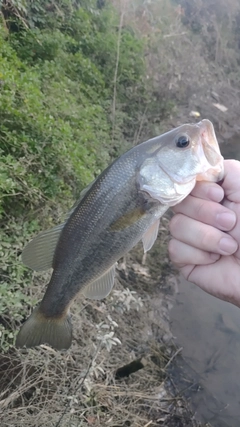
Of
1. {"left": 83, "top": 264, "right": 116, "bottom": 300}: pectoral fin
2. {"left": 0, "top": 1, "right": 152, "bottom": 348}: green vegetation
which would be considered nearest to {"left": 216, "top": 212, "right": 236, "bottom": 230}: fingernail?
{"left": 83, "top": 264, "right": 116, "bottom": 300}: pectoral fin

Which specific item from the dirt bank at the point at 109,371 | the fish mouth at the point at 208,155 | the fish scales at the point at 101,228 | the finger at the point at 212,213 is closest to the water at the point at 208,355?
the dirt bank at the point at 109,371

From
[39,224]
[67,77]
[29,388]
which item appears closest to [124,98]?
[67,77]

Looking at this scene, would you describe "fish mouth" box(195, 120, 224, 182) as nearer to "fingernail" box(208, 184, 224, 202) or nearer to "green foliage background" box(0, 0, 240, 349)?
"fingernail" box(208, 184, 224, 202)

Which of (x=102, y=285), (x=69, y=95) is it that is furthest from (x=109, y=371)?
(x=69, y=95)

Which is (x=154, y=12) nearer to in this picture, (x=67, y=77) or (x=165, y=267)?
(x=67, y=77)

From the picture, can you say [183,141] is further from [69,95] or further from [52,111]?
[69,95]
